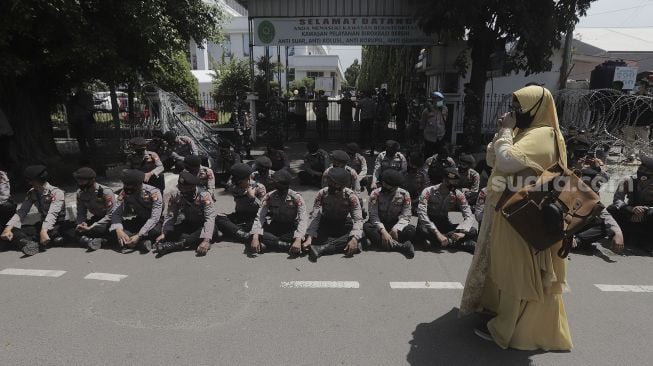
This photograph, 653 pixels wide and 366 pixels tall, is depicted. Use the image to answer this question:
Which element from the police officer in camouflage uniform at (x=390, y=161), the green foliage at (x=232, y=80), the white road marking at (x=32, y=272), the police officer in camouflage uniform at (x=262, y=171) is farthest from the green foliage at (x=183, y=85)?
the white road marking at (x=32, y=272)

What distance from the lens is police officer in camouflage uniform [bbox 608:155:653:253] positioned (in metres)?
5.46

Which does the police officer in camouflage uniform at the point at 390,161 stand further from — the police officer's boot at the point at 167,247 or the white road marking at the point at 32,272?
the white road marking at the point at 32,272

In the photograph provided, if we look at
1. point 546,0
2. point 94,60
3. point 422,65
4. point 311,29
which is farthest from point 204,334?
point 422,65

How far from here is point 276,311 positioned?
390 centimetres

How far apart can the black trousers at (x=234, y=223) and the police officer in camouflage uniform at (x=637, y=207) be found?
4.82m

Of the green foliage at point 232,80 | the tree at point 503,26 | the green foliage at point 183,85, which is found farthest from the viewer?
the green foliage at point 232,80

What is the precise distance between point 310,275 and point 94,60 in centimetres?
554

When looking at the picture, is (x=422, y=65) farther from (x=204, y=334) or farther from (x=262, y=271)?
(x=204, y=334)

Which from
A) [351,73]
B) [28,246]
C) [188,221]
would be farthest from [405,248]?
[351,73]

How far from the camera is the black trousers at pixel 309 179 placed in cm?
887

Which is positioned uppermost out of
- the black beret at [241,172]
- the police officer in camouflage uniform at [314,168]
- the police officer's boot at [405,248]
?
the black beret at [241,172]

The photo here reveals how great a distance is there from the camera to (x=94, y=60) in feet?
24.3

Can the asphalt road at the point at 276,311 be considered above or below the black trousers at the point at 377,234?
below

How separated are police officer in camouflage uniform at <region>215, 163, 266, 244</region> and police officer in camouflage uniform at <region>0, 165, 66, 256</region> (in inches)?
78.3
